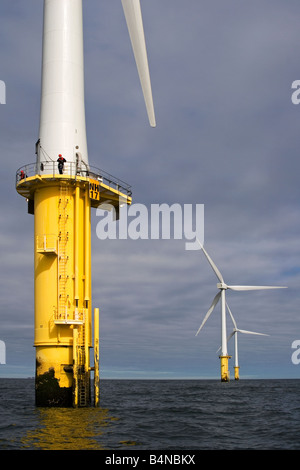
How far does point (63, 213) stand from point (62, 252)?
3.38m

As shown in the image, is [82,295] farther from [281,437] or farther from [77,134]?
[281,437]

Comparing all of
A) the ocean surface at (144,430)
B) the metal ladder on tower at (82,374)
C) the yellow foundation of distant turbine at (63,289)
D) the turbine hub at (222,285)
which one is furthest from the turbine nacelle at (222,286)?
the metal ladder on tower at (82,374)

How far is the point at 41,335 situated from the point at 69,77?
75.0 ft

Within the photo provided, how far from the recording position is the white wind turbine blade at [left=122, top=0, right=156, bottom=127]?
3262 centimetres

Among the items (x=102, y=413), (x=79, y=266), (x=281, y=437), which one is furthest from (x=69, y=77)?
(x=281, y=437)

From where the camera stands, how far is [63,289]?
4969 cm

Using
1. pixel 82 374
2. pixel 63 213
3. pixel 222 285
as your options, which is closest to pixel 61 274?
pixel 63 213

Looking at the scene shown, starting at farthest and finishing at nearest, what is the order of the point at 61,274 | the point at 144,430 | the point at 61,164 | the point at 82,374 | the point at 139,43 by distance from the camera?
the point at 61,164 → the point at 61,274 → the point at 82,374 → the point at 144,430 → the point at 139,43

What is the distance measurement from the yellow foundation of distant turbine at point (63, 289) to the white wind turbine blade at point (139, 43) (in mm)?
13799

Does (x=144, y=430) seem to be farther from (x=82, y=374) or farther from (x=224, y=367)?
(x=224, y=367)

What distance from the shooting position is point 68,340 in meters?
49.1

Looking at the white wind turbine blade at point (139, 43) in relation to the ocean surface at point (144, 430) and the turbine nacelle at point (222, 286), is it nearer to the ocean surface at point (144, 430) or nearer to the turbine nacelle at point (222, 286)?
the ocean surface at point (144, 430)

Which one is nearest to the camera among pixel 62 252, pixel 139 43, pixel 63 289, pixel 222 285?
pixel 139 43

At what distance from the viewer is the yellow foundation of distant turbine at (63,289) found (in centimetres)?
4816
